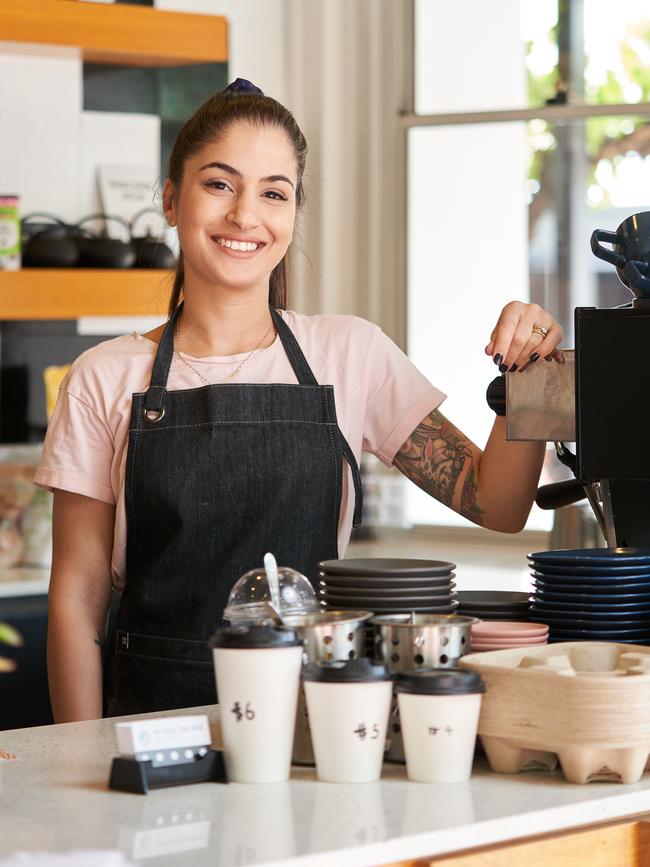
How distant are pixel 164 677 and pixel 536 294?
8.68 feet

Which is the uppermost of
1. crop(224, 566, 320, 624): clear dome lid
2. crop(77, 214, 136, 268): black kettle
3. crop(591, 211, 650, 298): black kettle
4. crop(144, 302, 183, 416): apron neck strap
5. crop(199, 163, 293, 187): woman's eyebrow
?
crop(77, 214, 136, 268): black kettle

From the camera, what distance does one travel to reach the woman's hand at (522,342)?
188cm

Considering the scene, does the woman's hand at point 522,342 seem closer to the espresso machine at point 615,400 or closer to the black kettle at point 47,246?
the espresso machine at point 615,400

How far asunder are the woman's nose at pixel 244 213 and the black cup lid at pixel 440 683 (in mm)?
902

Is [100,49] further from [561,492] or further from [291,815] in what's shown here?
[291,815]

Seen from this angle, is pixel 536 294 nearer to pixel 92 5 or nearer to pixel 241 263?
pixel 92 5

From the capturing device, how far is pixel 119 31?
4039 mm

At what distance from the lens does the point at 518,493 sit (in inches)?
83.6

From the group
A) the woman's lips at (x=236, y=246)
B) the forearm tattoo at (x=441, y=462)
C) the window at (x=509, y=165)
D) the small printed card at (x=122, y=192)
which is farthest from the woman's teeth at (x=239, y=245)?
the window at (x=509, y=165)

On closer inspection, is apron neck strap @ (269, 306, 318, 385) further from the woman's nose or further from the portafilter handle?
the portafilter handle

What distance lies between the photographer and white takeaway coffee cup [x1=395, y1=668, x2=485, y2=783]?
138 centimetres

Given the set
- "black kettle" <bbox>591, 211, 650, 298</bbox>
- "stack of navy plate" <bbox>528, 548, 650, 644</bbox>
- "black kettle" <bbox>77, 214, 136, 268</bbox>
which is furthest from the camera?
"black kettle" <bbox>77, 214, 136, 268</bbox>

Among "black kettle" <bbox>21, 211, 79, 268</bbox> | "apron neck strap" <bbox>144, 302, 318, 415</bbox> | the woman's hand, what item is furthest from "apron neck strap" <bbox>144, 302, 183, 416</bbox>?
"black kettle" <bbox>21, 211, 79, 268</bbox>

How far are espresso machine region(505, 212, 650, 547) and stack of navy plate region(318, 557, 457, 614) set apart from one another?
26 centimetres
